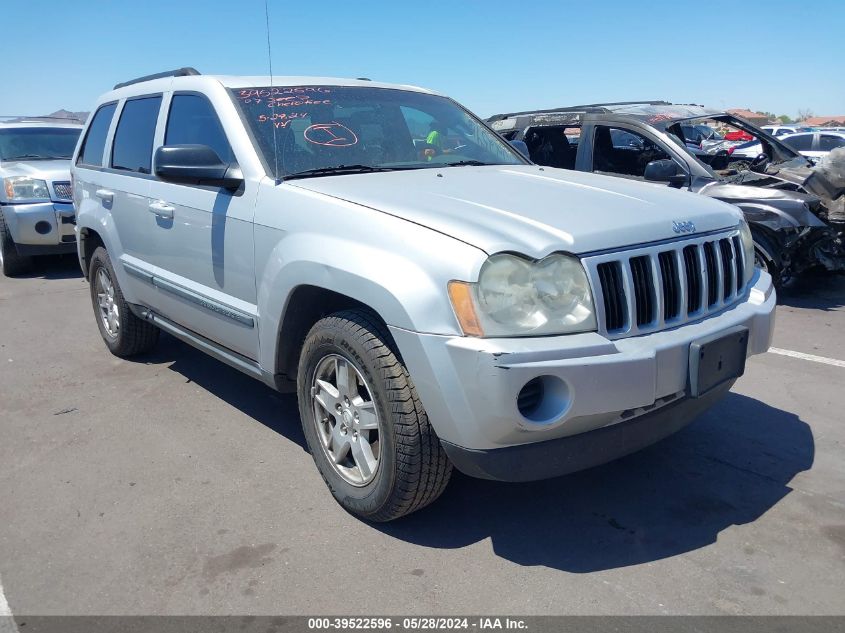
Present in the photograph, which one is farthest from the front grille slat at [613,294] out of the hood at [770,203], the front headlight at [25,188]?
the front headlight at [25,188]

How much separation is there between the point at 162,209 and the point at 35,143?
6.93 metres

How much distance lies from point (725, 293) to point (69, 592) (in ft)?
9.40

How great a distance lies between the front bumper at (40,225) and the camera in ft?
27.6

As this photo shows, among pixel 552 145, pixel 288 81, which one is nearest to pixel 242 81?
pixel 288 81

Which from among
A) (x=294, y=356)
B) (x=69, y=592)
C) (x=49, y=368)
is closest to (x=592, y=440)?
(x=294, y=356)

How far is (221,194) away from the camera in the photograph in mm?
3553

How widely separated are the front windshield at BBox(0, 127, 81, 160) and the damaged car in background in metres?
6.10

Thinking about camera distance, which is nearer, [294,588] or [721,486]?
[294,588]

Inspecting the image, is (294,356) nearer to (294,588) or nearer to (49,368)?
(294,588)

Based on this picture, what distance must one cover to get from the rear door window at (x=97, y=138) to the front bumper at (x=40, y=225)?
327 centimetres

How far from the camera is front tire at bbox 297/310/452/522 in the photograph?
2.68 meters

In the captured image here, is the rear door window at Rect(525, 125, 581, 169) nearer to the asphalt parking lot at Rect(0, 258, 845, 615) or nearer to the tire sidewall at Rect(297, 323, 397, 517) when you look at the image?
the asphalt parking lot at Rect(0, 258, 845, 615)

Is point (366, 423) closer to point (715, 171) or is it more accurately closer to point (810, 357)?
point (810, 357)

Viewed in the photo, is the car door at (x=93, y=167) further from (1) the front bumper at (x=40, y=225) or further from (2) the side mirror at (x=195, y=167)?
(1) the front bumper at (x=40, y=225)
